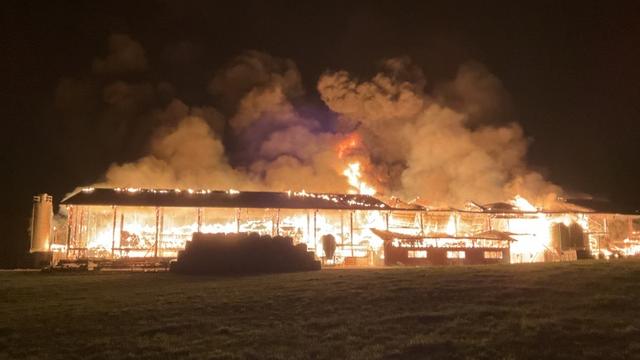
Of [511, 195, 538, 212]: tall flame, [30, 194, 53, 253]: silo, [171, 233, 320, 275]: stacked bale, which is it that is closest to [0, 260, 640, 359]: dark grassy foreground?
[171, 233, 320, 275]: stacked bale

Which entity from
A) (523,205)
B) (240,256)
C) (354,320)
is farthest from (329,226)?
(354,320)

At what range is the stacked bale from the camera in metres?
27.8

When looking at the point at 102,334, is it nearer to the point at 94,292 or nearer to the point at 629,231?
the point at 94,292

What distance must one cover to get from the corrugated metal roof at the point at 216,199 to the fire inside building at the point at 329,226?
8 centimetres

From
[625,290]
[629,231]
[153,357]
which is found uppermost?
[629,231]

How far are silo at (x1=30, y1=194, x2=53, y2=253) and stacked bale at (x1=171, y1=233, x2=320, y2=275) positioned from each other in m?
17.5

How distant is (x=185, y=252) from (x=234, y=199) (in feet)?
54.3

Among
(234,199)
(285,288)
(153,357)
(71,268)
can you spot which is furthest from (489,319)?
(234,199)

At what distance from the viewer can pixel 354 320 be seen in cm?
1274

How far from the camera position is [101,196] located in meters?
42.8

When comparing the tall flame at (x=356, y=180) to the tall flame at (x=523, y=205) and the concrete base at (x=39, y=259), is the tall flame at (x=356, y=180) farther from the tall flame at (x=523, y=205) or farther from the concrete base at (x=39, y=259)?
the concrete base at (x=39, y=259)

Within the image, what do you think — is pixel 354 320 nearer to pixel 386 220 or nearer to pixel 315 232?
pixel 315 232

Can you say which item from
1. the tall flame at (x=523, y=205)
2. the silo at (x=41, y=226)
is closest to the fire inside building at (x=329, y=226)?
the silo at (x=41, y=226)

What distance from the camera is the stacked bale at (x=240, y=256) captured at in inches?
1096
